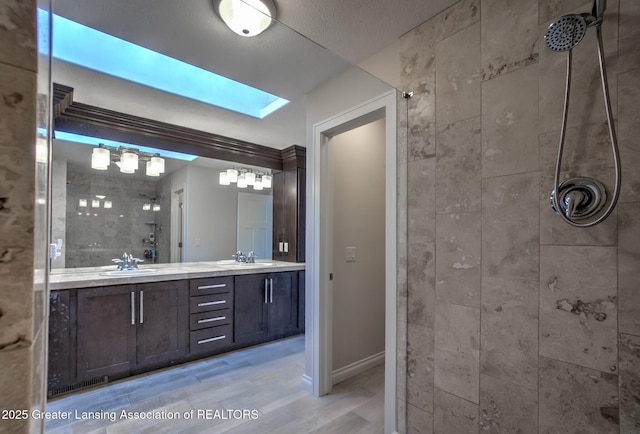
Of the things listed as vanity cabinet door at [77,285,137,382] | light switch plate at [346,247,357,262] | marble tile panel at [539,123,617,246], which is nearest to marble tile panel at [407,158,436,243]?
marble tile panel at [539,123,617,246]

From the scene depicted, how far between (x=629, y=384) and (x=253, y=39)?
2.29 meters

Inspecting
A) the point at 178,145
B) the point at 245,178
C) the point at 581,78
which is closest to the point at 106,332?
the point at 178,145

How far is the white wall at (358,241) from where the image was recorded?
2479 mm

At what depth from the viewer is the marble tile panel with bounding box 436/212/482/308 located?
138 centimetres

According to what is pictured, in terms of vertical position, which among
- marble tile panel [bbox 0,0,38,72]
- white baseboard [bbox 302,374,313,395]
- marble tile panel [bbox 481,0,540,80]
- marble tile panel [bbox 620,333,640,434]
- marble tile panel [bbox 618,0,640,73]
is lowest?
white baseboard [bbox 302,374,313,395]

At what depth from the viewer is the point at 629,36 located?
1.00 meters

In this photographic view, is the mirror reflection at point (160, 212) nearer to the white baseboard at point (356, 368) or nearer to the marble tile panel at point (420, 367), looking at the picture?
the white baseboard at point (356, 368)

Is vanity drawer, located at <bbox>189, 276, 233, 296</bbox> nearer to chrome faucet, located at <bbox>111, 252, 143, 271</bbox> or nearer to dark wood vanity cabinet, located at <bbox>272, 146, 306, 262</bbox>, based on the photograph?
chrome faucet, located at <bbox>111, 252, 143, 271</bbox>

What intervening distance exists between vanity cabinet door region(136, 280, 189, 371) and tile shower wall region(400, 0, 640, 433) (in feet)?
7.08

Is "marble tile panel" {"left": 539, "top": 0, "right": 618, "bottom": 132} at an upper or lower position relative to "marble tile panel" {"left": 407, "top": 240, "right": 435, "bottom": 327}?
upper

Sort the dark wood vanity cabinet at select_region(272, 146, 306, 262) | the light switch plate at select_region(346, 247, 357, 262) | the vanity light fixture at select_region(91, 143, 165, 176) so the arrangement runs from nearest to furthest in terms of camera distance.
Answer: the light switch plate at select_region(346, 247, 357, 262)
the vanity light fixture at select_region(91, 143, 165, 176)
the dark wood vanity cabinet at select_region(272, 146, 306, 262)

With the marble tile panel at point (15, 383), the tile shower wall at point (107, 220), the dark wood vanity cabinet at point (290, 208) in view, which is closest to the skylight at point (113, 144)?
the tile shower wall at point (107, 220)

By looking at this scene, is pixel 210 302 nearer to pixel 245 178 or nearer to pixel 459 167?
pixel 245 178

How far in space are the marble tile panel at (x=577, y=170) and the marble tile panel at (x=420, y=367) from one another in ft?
2.43
